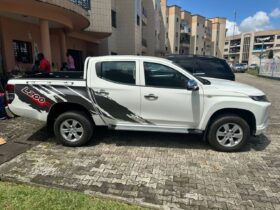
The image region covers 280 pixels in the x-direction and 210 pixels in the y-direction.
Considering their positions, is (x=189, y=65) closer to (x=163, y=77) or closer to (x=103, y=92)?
(x=163, y=77)

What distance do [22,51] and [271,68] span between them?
23097 mm

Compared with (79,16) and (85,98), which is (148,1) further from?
(85,98)

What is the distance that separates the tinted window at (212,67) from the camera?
24.7 feet

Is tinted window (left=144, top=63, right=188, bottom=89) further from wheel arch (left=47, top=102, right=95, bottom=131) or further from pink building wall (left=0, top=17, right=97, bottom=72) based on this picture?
pink building wall (left=0, top=17, right=97, bottom=72)

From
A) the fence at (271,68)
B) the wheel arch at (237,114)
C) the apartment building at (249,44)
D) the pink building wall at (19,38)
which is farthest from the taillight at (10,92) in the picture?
the apartment building at (249,44)

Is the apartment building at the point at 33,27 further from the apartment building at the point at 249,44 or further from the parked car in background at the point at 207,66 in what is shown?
the apartment building at the point at 249,44

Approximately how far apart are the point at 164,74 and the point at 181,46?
61690 mm

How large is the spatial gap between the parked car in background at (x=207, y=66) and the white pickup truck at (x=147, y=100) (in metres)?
2.86

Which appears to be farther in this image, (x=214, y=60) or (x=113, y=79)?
(x=214, y=60)

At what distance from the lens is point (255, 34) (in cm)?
9950

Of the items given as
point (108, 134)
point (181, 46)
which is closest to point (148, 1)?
point (181, 46)

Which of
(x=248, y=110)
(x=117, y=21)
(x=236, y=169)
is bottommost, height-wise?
(x=236, y=169)

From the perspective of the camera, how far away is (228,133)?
4.66 m

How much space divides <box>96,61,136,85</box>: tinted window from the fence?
22.4 meters
